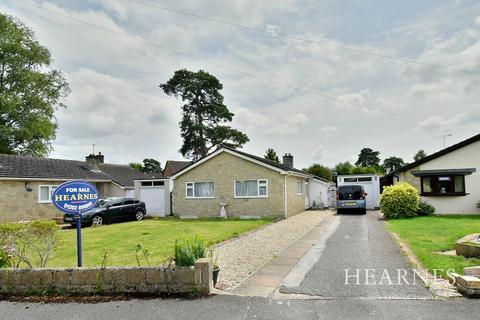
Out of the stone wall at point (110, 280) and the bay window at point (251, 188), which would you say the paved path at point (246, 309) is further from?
the bay window at point (251, 188)

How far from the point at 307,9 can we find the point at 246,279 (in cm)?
1031

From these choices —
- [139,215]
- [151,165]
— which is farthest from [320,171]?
[151,165]

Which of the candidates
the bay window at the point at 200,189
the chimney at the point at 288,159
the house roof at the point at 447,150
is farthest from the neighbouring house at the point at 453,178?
the bay window at the point at 200,189

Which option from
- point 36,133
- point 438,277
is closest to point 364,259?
point 438,277

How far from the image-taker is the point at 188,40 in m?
15.1

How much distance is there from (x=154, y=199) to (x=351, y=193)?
1412 cm

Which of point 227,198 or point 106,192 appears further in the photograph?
point 106,192

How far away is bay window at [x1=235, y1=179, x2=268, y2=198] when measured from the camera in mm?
21734

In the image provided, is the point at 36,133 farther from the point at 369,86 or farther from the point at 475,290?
the point at 475,290

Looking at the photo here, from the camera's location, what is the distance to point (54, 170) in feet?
85.1

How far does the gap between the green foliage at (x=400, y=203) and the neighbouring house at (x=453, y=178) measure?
2.64 metres

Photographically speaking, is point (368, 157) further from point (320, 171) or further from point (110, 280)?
point (110, 280)
